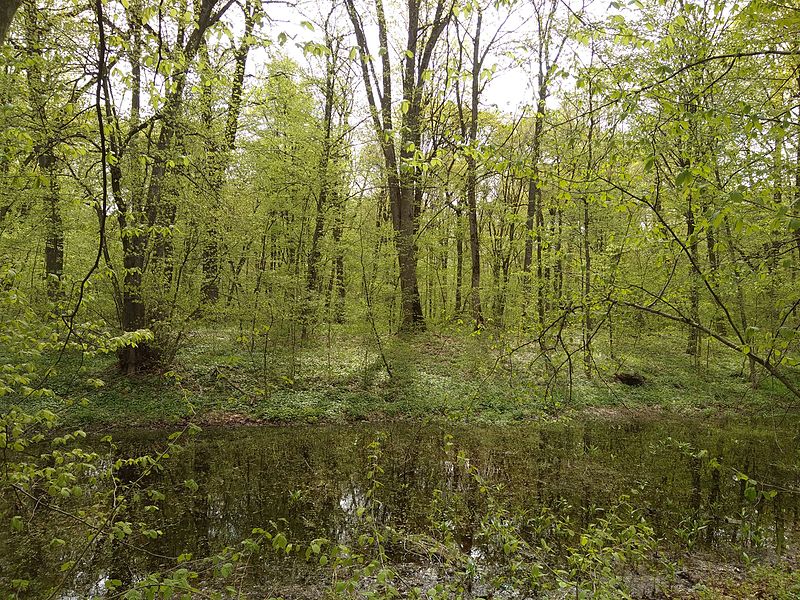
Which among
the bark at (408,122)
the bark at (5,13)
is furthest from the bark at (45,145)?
the bark at (408,122)

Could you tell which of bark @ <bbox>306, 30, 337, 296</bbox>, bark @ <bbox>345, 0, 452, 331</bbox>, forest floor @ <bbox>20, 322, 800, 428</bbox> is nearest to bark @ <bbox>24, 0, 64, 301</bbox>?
forest floor @ <bbox>20, 322, 800, 428</bbox>

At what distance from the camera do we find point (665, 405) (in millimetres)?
12969

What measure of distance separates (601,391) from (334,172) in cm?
989

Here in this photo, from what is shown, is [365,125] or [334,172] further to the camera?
[365,125]

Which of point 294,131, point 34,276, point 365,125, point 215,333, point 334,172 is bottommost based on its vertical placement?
point 215,333

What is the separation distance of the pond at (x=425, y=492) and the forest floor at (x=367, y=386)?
2.66ft

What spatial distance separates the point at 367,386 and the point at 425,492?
588 centimetres

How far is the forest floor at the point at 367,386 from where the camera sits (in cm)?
1079

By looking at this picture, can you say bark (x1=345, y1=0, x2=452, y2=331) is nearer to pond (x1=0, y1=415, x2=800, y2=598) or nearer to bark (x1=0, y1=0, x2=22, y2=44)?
pond (x1=0, y1=415, x2=800, y2=598)

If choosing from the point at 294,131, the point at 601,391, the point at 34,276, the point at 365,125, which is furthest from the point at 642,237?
the point at 34,276

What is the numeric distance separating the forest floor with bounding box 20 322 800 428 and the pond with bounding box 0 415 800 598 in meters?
0.81

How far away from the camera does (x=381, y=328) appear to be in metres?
14.0

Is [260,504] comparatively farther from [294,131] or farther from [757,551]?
[294,131]

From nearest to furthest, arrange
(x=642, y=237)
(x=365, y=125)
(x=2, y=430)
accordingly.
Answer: (x=2, y=430) → (x=642, y=237) → (x=365, y=125)
